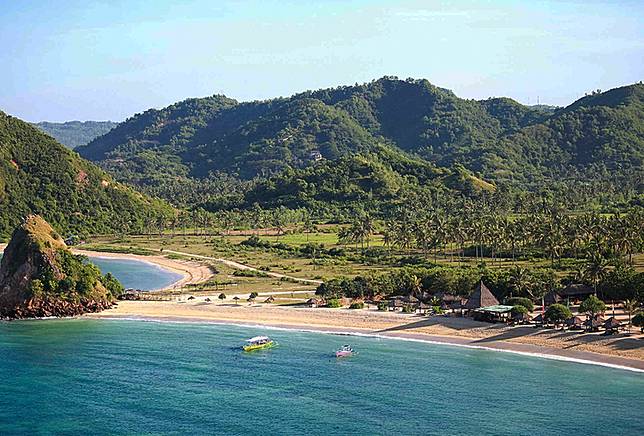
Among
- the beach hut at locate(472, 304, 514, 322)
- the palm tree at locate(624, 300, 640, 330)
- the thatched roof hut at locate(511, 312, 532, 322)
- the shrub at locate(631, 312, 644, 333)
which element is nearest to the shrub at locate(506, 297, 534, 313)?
the beach hut at locate(472, 304, 514, 322)

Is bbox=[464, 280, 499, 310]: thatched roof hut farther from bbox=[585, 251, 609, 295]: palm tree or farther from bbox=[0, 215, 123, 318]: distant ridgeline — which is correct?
bbox=[0, 215, 123, 318]: distant ridgeline

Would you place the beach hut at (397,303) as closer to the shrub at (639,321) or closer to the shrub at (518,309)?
the shrub at (518,309)

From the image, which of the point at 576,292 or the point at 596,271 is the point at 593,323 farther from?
the point at 596,271

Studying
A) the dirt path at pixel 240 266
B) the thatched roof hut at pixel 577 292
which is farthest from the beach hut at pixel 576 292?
the dirt path at pixel 240 266

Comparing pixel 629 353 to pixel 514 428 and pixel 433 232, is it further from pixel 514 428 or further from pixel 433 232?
pixel 433 232

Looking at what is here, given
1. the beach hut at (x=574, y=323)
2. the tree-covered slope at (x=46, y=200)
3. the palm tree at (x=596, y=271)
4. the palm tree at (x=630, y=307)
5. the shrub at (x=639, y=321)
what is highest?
the tree-covered slope at (x=46, y=200)
